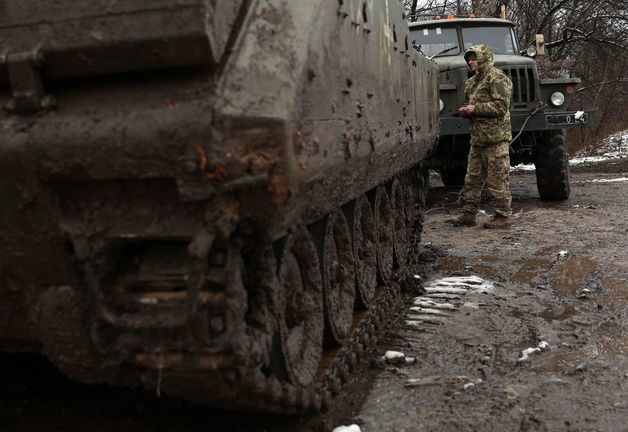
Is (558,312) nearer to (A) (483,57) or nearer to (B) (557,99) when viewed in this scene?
(A) (483,57)

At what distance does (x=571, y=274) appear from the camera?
18.9 ft

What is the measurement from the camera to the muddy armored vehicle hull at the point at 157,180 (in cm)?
200

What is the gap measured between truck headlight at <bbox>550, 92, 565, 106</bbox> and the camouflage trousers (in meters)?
1.76

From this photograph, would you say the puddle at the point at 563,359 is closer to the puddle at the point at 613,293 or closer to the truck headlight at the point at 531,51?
the puddle at the point at 613,293

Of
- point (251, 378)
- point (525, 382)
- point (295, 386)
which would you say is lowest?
point (525, 382)

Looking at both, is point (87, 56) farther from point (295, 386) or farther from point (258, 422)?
point (258, 422)

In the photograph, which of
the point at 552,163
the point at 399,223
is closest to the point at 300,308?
the point at 399,223

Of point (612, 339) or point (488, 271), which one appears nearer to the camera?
point (612, 339)

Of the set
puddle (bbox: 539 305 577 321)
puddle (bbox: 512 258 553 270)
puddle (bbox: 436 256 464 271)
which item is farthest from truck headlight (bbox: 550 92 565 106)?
puddle (bbox: 539 305 577 321)

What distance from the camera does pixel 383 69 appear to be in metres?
3.98

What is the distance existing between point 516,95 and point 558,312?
5211 millimetres

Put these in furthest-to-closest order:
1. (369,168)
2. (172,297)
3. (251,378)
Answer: (369,168), (251,378), (172,297)

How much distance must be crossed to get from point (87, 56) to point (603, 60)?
69.5 feet

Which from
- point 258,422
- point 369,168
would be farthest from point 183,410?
point 369,168
